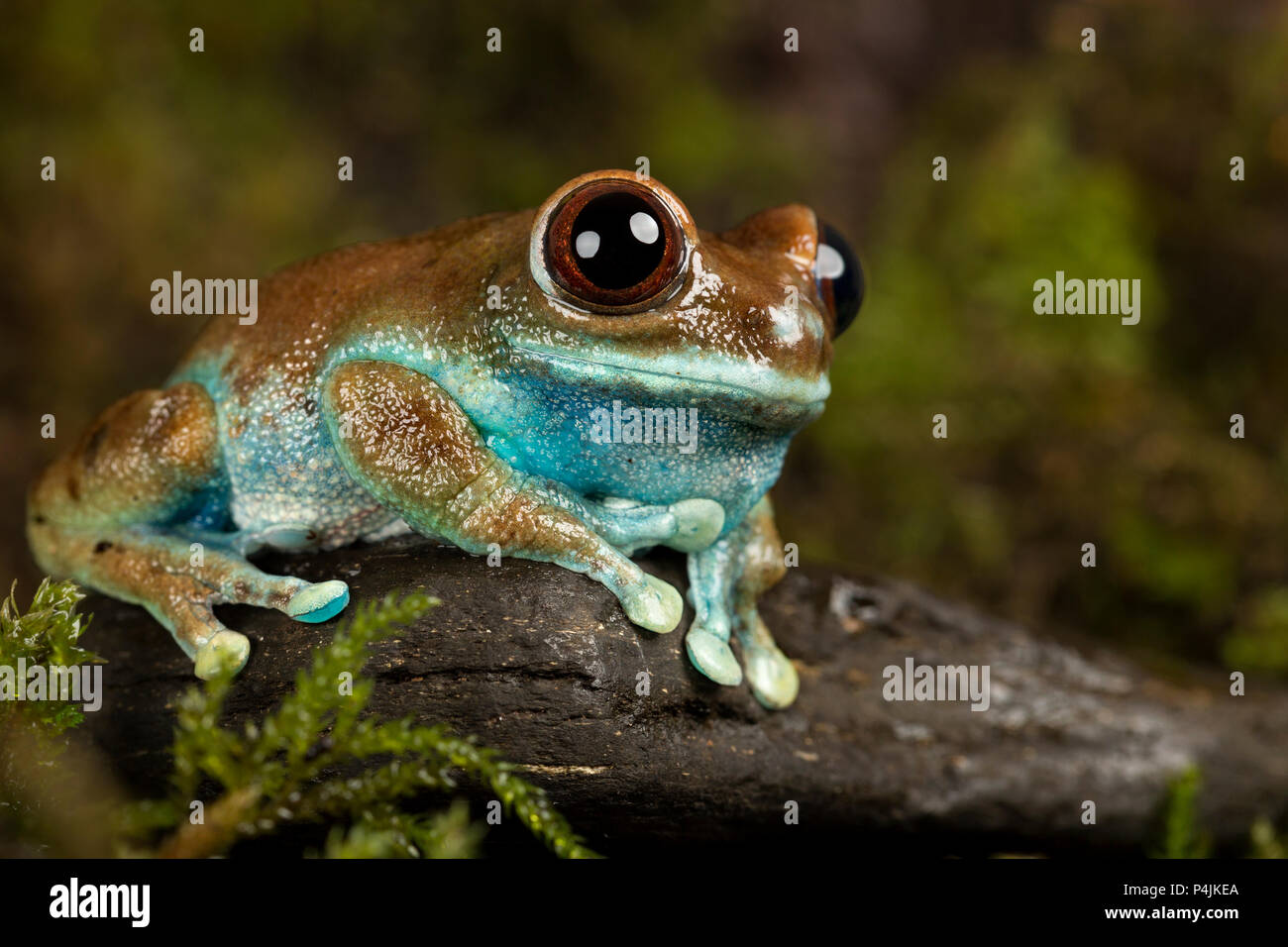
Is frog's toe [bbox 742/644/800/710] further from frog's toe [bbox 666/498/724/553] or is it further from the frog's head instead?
the frog's head

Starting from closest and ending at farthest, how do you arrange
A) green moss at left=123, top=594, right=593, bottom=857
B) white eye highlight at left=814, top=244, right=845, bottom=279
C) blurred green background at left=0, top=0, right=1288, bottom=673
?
green moss at left=123, top=594, right=593, bottom=857, white eye highlight at left=814, top=244, right=845, bottom=279, blurred green background at left=0, top=0, right=1288, bottom=673

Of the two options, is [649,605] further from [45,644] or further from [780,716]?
[45,644]

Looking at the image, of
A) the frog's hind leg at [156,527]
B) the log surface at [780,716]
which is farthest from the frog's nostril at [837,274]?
the frog's hind leg at [156,527]

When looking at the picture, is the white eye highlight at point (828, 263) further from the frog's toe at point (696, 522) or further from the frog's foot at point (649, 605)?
the frog's foot at point (649, 605)

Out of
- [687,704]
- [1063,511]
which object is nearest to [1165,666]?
[1063,511]

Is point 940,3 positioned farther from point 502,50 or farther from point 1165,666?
point 1165,666

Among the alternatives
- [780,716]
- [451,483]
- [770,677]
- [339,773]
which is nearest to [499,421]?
[451,483]

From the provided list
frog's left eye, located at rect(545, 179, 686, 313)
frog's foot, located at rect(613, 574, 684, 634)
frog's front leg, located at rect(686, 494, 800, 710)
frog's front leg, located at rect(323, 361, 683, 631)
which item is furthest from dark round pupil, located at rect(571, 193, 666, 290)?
frog's front leg, located at rect(686, 494, 800, 710)

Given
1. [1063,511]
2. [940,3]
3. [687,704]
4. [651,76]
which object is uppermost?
[940,3]

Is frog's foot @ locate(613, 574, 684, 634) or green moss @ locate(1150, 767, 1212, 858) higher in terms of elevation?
frog's foot @ locate(613, 574, 684, 634)
